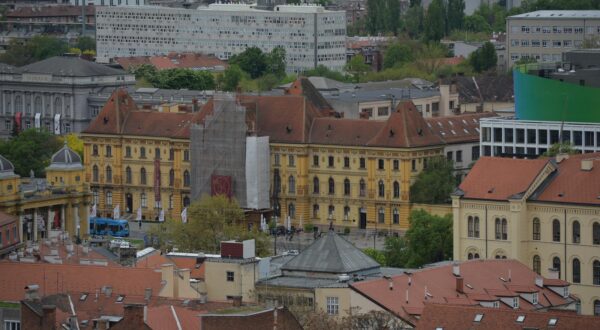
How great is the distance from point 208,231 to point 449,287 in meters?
30.0

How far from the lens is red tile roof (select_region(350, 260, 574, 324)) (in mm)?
96562

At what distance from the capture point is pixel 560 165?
4980 inches

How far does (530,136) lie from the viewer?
15262cm

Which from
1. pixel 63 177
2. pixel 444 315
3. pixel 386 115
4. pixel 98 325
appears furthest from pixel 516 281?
pixel 386 115

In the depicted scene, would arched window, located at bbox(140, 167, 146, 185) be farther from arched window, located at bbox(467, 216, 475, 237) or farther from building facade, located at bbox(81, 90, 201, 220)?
arched window, located at bbox(467, 216, 475, 237)

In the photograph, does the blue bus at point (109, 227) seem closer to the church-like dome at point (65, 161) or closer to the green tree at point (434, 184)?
the church-like dome at point (65, 161)

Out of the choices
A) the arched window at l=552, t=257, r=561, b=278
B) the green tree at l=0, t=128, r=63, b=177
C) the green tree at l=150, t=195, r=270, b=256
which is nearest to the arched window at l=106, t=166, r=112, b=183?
the green tree at l=0, t=128, r=63, b=177

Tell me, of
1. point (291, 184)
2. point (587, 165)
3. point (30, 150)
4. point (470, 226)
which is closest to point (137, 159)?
point (30, 150)

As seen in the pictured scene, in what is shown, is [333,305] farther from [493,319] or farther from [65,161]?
[65,161]

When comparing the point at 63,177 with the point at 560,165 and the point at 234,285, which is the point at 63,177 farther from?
the point at 234,285

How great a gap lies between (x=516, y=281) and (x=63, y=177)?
47.2 metres

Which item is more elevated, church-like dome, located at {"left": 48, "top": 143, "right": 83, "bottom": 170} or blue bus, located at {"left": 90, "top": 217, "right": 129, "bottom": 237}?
church-like dome, located at {"left": 48, "top": 143, "right": 83, "bottom": 170}

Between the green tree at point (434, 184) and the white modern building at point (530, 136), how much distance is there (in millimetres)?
2561

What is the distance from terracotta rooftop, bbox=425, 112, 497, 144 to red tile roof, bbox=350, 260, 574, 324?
51.7 metres
